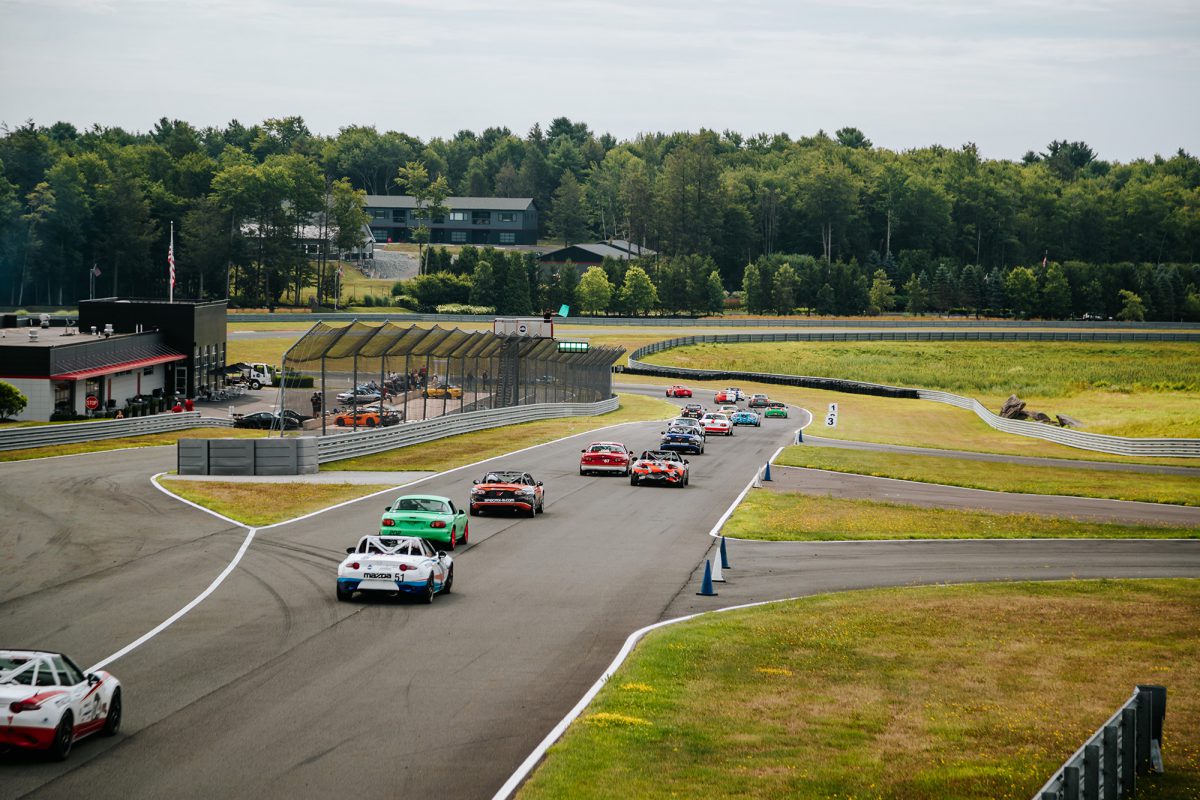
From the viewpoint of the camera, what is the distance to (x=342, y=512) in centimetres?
3234

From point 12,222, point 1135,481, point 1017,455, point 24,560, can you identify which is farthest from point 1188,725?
point 12,222

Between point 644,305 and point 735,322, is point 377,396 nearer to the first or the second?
point 735,322

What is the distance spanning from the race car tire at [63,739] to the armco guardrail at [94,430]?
36575 millimetres

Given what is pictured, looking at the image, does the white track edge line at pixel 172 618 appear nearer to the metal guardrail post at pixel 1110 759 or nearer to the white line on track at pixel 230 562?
the white line on track at pixel 230 562

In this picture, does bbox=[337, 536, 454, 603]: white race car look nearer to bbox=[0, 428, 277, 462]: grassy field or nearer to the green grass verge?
the green grass verge

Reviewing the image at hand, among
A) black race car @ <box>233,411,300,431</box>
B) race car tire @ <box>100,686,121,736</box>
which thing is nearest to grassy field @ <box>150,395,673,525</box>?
black race car @ <box>233,411,300,431</box>

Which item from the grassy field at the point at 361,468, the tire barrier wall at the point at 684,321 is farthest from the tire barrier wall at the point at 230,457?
the tire barrier wall at the point at 684,321

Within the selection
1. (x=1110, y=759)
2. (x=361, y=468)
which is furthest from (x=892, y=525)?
(x=1110, y=759)

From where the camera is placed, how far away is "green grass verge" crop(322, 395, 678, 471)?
4519 cm

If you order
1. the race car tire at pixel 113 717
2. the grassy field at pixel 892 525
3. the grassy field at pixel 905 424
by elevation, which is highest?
the race car tire at pixel 113 717

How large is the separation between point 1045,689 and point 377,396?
39.9 metres

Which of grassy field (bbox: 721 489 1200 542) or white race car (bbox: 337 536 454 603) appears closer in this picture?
white race car (bbox: 337 536 454 603)

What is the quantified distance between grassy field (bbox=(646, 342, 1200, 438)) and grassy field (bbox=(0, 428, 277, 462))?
178ft

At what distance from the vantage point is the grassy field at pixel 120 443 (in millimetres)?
45188
